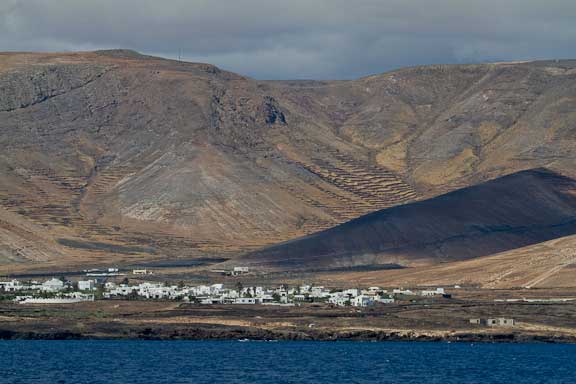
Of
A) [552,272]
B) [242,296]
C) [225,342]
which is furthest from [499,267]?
[225,342]

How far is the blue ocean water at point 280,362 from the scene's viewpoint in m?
102

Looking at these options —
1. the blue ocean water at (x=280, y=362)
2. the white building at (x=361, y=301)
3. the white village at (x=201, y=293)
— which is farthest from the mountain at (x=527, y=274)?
the blue ocean water at (x=280, y=362)

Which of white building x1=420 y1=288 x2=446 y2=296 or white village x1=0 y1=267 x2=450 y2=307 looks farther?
white building x1=420 y1=288 x2=446 y2=296

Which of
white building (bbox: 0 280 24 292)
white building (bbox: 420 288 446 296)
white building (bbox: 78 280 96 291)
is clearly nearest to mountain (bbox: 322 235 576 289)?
white building (bbox: 420 288 446 296)

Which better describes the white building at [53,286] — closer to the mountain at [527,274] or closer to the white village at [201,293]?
the white village at [201,293]

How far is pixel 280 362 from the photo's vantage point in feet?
373

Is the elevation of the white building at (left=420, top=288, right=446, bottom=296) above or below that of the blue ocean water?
above

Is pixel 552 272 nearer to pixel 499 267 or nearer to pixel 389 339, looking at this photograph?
pixel 499 267

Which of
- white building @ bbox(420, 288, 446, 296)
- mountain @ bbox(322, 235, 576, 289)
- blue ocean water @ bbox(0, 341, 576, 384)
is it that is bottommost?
blue ocean water @ bbox(0, 341, 576, 384)

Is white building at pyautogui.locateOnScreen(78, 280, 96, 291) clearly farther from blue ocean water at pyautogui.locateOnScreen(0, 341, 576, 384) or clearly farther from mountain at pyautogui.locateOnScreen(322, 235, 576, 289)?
blue ocean water at pyautogui.locateOnScreen(0, 341, 576, 384)

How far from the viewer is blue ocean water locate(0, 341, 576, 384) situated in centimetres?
10194

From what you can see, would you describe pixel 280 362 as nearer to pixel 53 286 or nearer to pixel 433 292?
pixel 433 292

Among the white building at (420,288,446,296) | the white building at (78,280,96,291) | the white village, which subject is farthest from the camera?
the white building at (78,280,96,291)

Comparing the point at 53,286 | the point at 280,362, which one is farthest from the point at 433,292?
the point at 280,362
